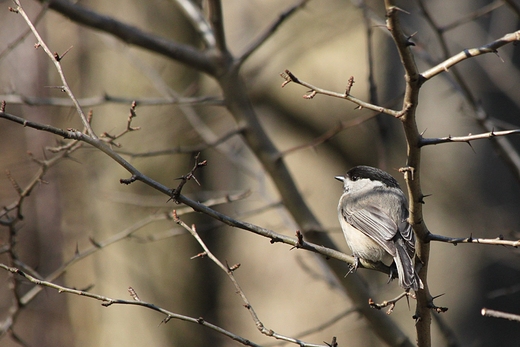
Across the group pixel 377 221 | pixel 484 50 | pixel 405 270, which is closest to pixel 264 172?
pixel 377 221

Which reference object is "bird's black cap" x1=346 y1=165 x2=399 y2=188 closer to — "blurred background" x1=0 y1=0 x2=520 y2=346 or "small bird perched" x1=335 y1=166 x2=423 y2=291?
"small bird perched" x1=335 y1=166 x2=423 y2=291

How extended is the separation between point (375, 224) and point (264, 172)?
1.31 meters

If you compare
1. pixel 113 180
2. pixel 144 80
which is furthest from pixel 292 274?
pixel 144 80

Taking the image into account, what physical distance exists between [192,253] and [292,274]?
155 cm

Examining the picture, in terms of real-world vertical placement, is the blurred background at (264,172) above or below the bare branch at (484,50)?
above

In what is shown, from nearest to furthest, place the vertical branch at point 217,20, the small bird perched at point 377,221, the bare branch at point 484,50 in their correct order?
the bare branch at point 484,50 → the small bird perched at point 377,221 → the vertical branch at point 217,20

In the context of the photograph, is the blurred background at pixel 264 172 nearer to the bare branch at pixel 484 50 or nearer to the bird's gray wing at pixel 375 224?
the bird's gray wing at pixel 375 224

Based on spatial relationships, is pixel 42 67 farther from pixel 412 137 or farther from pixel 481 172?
pixel 412 137

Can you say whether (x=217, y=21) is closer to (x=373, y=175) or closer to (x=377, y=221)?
(x=373, y=175)

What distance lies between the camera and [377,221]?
12.4ft

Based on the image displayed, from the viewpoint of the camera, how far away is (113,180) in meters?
6.51

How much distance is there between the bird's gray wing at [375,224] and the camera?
11.6ft

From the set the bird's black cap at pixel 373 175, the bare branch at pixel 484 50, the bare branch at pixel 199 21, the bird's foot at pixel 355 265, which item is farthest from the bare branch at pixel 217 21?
the bare branch at pixel 484 50

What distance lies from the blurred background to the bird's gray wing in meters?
0.71
